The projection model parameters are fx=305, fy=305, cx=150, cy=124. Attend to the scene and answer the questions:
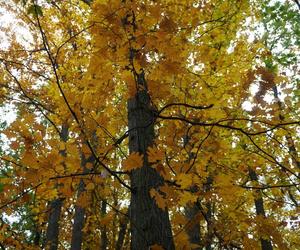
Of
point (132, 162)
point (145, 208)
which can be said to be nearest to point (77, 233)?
point (145, 208)

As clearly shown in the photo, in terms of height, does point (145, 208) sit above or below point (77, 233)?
below

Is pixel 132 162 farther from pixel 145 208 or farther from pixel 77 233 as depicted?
pixel 77 233

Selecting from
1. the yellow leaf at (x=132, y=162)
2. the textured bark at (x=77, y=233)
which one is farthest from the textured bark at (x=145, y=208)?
the textured bark at (x=77, y=233)

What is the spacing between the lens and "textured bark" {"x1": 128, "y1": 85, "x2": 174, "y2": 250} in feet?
8.21

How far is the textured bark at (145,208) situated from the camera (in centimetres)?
250

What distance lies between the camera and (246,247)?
3.16 m

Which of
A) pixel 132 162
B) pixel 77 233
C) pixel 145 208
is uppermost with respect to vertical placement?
pixel 77 233

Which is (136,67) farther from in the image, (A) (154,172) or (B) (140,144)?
(A) (154,172)

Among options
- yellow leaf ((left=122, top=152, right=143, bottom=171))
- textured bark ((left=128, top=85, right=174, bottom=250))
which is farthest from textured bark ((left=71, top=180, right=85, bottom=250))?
yellow leaf ((left=122, top=152, right=143, bottom=171))

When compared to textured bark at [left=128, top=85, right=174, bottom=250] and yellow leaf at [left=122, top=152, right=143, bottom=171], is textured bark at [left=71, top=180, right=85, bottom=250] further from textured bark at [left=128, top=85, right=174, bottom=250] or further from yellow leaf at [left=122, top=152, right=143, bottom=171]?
yellow leaf at [left=122, top=152, right=143, bottom=171]

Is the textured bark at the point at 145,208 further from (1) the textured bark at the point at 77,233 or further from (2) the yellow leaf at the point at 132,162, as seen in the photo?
(1) the textured bark at the point at 77,233

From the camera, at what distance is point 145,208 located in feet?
8.66

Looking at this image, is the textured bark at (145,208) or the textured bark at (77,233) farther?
the textured bark at (77,233)

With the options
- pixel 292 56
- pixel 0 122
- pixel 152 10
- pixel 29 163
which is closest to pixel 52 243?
pixel 29 163
